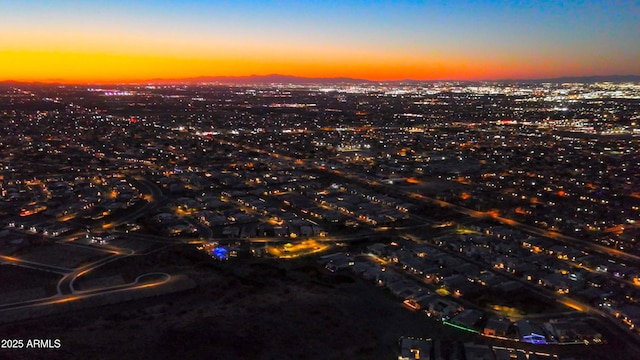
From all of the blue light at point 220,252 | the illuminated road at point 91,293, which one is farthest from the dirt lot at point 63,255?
the blue light at point 220,252

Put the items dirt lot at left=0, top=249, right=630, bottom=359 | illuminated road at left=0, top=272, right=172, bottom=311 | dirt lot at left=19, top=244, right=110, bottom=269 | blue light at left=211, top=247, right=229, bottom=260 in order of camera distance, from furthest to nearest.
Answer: blue light at left=211, top=247, right=229, bottom=260 < dirt lot at left=19, top=244, right=110, bottom=269 < illuminated road at left=0, top=272, right=172, bottom=311 < dirt lot at left=0, top=249, right=630, bottom=359

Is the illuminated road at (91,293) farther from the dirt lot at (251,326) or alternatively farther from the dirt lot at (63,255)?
the dirt lot at (63,255)

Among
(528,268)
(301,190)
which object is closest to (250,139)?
(301,190)

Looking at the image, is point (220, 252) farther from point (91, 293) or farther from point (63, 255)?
point (63, 255)

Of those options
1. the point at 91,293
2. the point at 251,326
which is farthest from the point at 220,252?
the point at 251,326

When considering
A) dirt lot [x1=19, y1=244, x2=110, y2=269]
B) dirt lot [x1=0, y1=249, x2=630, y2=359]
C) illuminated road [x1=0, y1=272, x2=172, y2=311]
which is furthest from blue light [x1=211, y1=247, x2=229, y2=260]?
dirt lot [x1=19, y1=244, x2=110, y2=269]

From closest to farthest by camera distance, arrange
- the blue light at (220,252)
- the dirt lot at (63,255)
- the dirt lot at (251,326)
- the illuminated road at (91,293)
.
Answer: the dirt lot at (251,326) < the illuminated road at (91,293) < the dirt lot at (63,255) < the blue light at (220,252)

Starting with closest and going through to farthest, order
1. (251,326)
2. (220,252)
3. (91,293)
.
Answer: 1. (251,326)
2. (91,293)
3. (220,252)

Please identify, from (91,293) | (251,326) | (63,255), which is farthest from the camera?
(63,255)

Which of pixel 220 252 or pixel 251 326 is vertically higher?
pixel 220 252

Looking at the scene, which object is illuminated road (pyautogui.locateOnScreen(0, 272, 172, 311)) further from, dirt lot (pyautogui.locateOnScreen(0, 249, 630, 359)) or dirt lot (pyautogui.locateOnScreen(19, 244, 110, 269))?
dirt lot (pyautogui.locateOnScreen(19, 244, 110, 269))

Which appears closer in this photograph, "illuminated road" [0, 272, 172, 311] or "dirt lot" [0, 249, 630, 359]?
"dirt lot" [0, 249, 630, 359]
